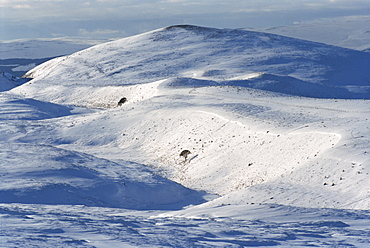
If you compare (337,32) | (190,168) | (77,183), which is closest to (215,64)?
(190,168)

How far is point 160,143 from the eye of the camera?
31844 mm

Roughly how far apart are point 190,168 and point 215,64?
4000 centimetres

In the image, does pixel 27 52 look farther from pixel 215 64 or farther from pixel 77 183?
pixel 77 183

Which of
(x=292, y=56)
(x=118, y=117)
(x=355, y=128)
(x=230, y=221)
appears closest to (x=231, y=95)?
(x=118, y=117)

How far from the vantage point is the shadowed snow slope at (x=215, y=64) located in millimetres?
55641

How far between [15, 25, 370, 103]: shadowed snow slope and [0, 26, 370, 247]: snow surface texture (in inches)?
41.5

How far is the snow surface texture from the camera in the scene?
36.3 ft

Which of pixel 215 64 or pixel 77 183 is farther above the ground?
pixel 215 64

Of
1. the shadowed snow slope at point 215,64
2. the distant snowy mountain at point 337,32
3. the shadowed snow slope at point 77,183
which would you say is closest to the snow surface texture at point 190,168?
the shadowed snow slope at point 77,183

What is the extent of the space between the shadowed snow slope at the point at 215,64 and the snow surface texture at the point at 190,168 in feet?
3.46

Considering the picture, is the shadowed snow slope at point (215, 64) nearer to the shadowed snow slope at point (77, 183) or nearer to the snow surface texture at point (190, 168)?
the snow surface texture at point (190, 168)

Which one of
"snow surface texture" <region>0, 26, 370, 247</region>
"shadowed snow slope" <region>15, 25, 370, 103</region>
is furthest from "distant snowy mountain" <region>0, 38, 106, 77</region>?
"snow surface texture" <region>0, 26, 370, 247</region>

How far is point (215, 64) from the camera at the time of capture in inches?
A: 2584

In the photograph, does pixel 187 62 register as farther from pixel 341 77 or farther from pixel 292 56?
pixel 341 77
